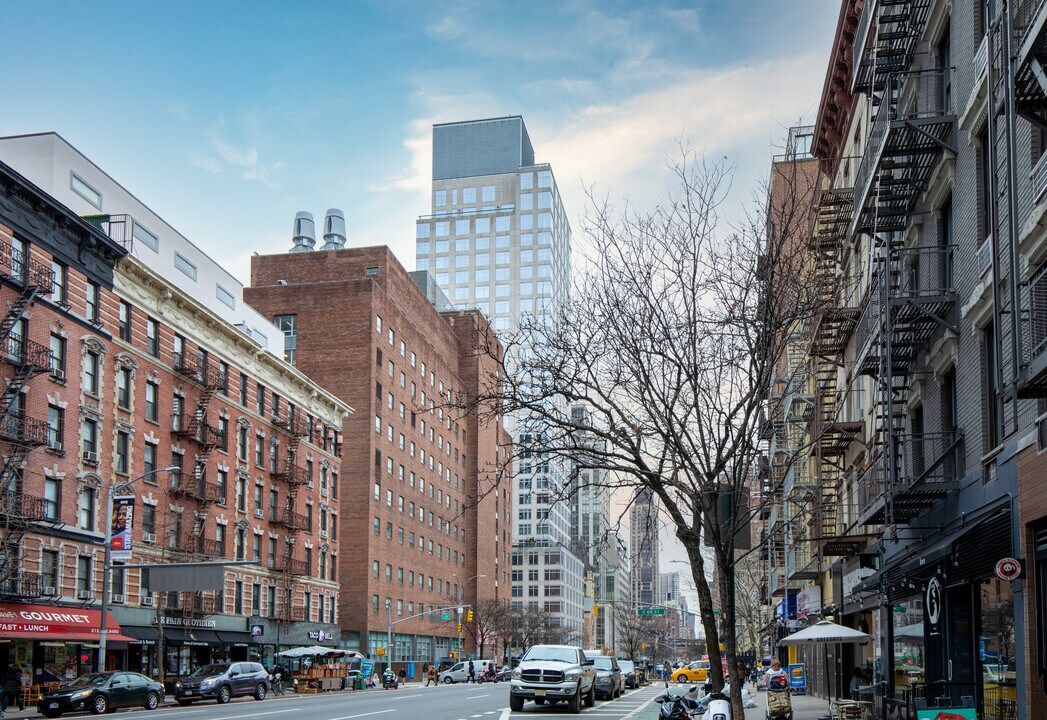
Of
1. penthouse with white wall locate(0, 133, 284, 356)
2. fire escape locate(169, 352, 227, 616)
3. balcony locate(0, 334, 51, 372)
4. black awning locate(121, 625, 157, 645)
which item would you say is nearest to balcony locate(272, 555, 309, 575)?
fire escape locate(169, 352, 227, 616)

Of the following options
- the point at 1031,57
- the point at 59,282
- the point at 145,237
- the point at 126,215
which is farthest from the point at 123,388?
the point at 1031,57

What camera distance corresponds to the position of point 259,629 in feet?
194

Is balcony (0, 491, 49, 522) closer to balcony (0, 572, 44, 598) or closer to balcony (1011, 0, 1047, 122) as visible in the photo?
balcony (0, 572, 44, 598)

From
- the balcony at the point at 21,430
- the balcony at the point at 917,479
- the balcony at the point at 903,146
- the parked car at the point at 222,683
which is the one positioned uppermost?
the balcony at the point at 903,146

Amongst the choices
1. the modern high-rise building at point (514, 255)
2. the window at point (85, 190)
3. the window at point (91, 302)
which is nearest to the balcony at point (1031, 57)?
the window at point (91, 302)

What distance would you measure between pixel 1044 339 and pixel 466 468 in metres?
107

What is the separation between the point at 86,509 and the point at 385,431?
4369 centimetres

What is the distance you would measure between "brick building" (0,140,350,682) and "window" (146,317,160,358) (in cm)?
13

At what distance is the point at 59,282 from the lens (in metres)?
43.8

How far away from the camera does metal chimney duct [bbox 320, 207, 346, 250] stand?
10525 cm

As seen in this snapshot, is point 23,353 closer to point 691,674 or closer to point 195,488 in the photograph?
point 195,488

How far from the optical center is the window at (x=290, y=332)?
8775 centimetres

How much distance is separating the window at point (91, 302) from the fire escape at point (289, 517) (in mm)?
20423

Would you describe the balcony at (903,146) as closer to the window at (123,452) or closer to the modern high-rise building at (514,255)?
the window at (123,452)
